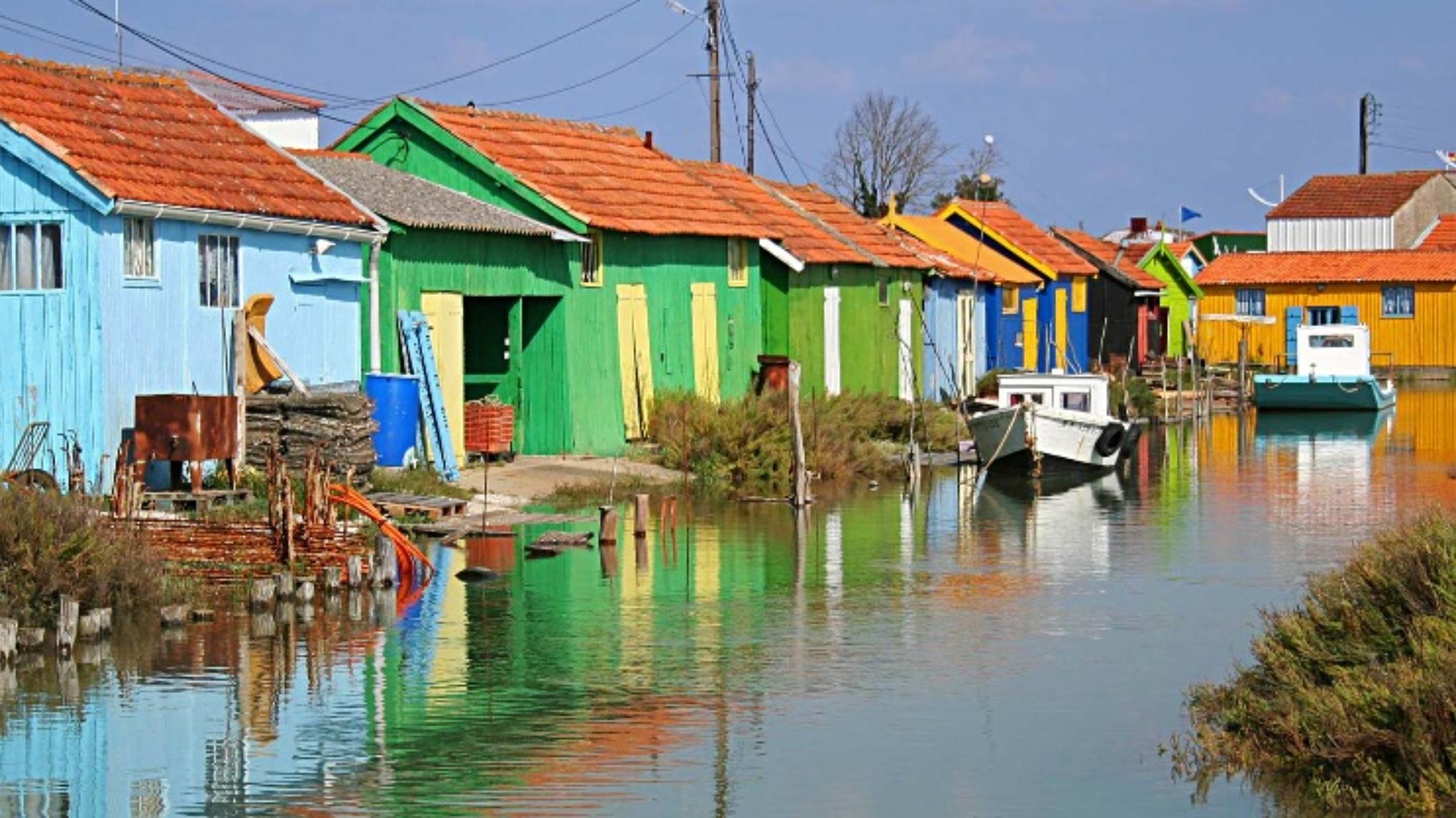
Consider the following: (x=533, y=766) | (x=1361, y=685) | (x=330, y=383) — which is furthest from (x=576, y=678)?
(x=330, y=383)

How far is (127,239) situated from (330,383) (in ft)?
14.0

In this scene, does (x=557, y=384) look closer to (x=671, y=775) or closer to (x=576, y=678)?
(x=576, y=678)

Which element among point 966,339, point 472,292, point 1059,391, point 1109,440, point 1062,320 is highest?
point 1062,320

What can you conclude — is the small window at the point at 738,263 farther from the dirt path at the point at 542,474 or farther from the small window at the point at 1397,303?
the small window at the point at 1397,303

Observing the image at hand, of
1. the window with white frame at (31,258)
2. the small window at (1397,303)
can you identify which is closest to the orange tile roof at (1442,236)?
the small window at (1397,303)

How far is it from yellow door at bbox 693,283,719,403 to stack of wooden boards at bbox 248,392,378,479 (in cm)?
1237

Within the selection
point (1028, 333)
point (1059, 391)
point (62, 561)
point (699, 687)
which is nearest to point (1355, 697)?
point (699, 687)

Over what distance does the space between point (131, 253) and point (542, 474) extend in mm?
8022

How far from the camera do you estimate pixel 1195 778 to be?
1369cm

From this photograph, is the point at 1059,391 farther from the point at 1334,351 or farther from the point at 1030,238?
the point at 1030,238

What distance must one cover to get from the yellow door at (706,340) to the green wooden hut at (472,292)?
14.2 ft

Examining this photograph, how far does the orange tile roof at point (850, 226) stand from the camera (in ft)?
150

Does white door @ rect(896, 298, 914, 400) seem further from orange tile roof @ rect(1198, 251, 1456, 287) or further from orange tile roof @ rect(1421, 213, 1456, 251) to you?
orange tile roof @ rect(1421, 213, 1456, 251)

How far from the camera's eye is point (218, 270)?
2534 centimetres
